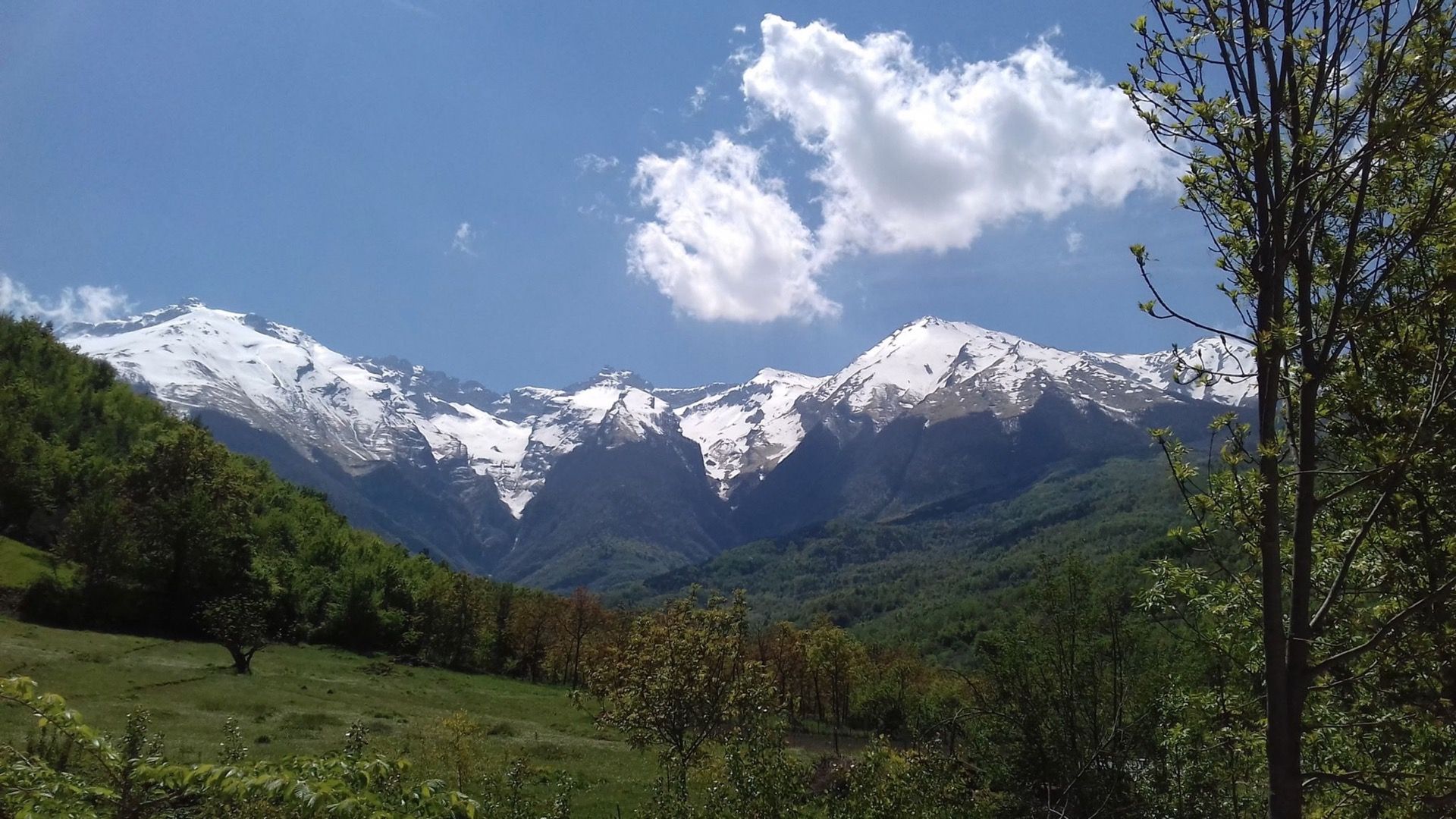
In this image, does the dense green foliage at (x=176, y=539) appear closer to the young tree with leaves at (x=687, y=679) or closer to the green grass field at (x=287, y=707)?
the green grass field at (x=287, y=707)

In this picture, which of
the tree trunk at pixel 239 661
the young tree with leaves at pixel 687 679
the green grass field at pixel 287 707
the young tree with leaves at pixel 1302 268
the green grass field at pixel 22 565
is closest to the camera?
the young tree with leaves at pixel 1302 268

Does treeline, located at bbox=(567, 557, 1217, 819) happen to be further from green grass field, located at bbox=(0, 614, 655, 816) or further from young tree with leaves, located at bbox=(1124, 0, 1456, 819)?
green grass field, located at bbox=(0, 614, 655, 816)

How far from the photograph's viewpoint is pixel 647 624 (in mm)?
23234

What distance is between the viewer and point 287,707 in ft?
127

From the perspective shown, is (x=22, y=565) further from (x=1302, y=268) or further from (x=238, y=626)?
(x=1302, y=268)

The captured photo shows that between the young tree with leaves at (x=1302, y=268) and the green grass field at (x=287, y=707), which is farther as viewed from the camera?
the green grass field at (x=287, y=707)

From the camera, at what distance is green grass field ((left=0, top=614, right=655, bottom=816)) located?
1154 inches

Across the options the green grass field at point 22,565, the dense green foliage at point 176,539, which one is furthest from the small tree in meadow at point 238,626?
the green grass field at point 22,565

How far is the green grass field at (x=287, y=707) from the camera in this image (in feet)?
96.2

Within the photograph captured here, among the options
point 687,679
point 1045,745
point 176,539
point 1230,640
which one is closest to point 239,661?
point 176,539

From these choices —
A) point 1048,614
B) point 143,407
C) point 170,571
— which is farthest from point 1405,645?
point 143,407

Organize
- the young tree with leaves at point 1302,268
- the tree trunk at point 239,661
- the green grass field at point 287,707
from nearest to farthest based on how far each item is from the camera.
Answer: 1. the young tree with leaves at point 1302,268
2. the green grass field at point 287,707
3. the tree trunk at point 239,661

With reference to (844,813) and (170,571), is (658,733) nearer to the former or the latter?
(844,813)

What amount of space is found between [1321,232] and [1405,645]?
3.20 m
